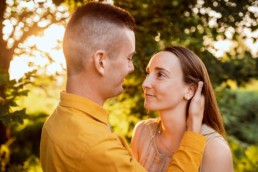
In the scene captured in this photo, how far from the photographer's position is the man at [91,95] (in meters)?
2.06

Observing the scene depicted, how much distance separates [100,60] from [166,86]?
0.90m

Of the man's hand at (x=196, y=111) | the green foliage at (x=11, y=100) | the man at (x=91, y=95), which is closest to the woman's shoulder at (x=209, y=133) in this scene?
the man's hand at (x=196, y=111)

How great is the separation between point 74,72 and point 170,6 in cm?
296

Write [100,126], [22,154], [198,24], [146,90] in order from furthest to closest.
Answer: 1. [22,154]
2. [198,24]
3. [146,90]
4. [100,126]

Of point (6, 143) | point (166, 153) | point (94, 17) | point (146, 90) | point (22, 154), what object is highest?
point (94, 17)

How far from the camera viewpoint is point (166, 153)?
3.20 m

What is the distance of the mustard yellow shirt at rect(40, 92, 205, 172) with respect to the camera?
205cm

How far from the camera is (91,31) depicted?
2264mm

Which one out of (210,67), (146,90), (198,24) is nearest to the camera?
(146,90)

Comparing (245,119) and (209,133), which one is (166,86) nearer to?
(209,133)

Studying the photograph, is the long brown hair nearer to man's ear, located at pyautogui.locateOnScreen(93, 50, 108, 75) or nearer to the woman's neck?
the woman's neck

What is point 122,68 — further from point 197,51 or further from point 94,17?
point 197,51

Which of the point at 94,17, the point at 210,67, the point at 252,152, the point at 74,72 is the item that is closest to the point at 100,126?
the point at 74,72

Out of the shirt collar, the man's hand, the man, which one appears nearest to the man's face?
the man
